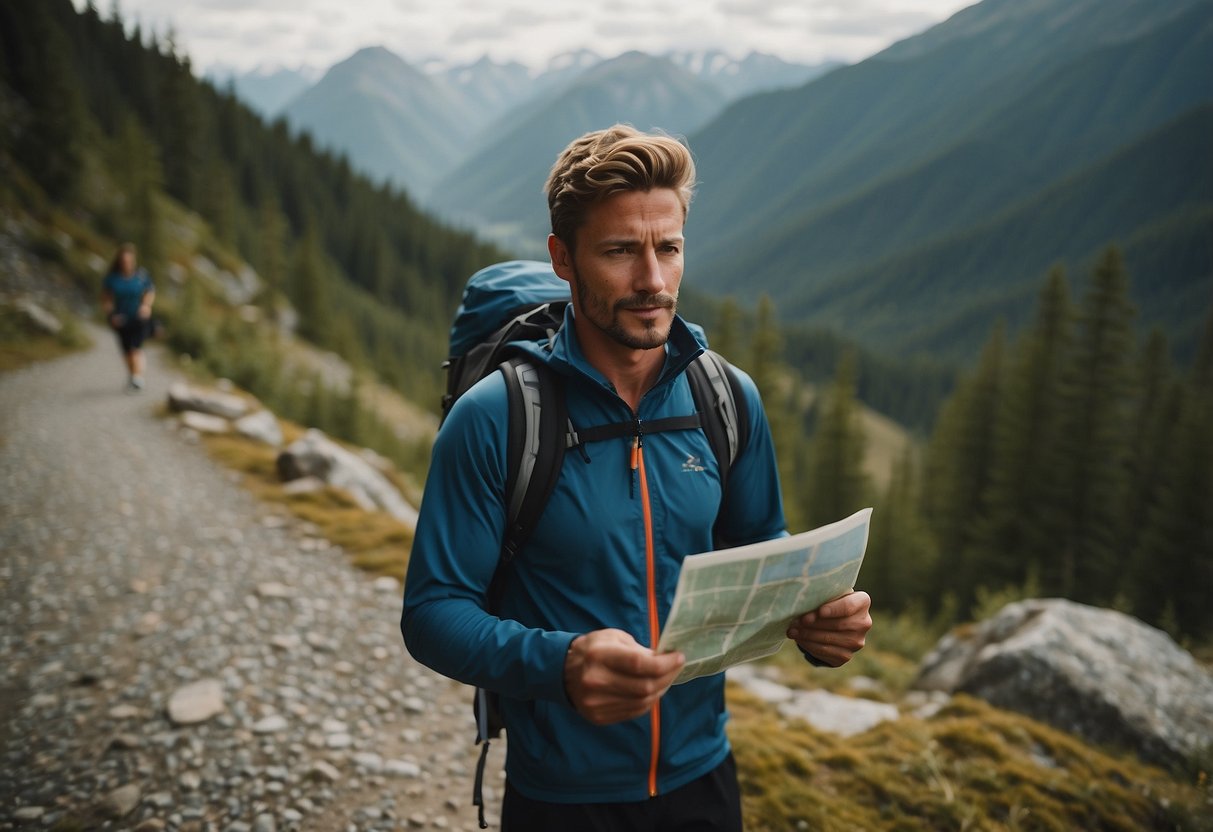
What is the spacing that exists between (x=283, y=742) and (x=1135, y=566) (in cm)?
4397

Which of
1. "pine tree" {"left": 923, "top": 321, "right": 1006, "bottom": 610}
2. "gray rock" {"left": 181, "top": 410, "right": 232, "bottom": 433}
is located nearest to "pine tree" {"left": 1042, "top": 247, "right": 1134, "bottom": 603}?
"pine tree" {"left": 923, "top": 321, "right": 1006, "bottom": 610}

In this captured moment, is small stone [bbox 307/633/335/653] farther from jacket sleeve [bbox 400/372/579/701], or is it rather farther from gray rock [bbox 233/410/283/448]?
gray rock [bbox 233/410/283/448]

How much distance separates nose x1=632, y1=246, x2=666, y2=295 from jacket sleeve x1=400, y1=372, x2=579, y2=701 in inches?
23.8

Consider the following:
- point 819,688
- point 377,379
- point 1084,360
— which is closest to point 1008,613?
point 819,688

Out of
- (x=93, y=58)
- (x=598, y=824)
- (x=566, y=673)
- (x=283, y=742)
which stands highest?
(x=93, y=58)

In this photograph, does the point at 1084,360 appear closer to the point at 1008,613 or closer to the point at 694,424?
the point at 1008,613

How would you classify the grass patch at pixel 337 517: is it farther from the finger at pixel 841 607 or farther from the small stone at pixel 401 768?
the finger at pixel 841 607

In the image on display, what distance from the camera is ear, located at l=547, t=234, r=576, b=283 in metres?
2.58

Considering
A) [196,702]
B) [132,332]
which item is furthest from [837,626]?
[132,332]

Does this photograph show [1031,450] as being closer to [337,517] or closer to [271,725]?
[337,517]

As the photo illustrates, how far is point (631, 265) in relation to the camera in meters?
2.46

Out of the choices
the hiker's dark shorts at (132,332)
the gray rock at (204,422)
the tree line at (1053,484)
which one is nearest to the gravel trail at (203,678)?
the gray rock at (204,422)

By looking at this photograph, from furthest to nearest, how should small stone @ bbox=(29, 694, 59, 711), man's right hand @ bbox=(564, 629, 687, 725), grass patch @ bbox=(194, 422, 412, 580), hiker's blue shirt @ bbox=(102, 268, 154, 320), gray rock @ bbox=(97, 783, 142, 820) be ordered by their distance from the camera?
hiker's blue shirt @ bbox=(102, 268, 154, 320) < grass patch @ bbox=(194, 422, 412, 580) < small stone @ bbox=(29, 694, 59, 711) < gray rock @ bbox=(97, 783, 142, 820) < man's right hand @ bbox=(564, 629, 687, 725)

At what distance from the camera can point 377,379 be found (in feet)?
236
